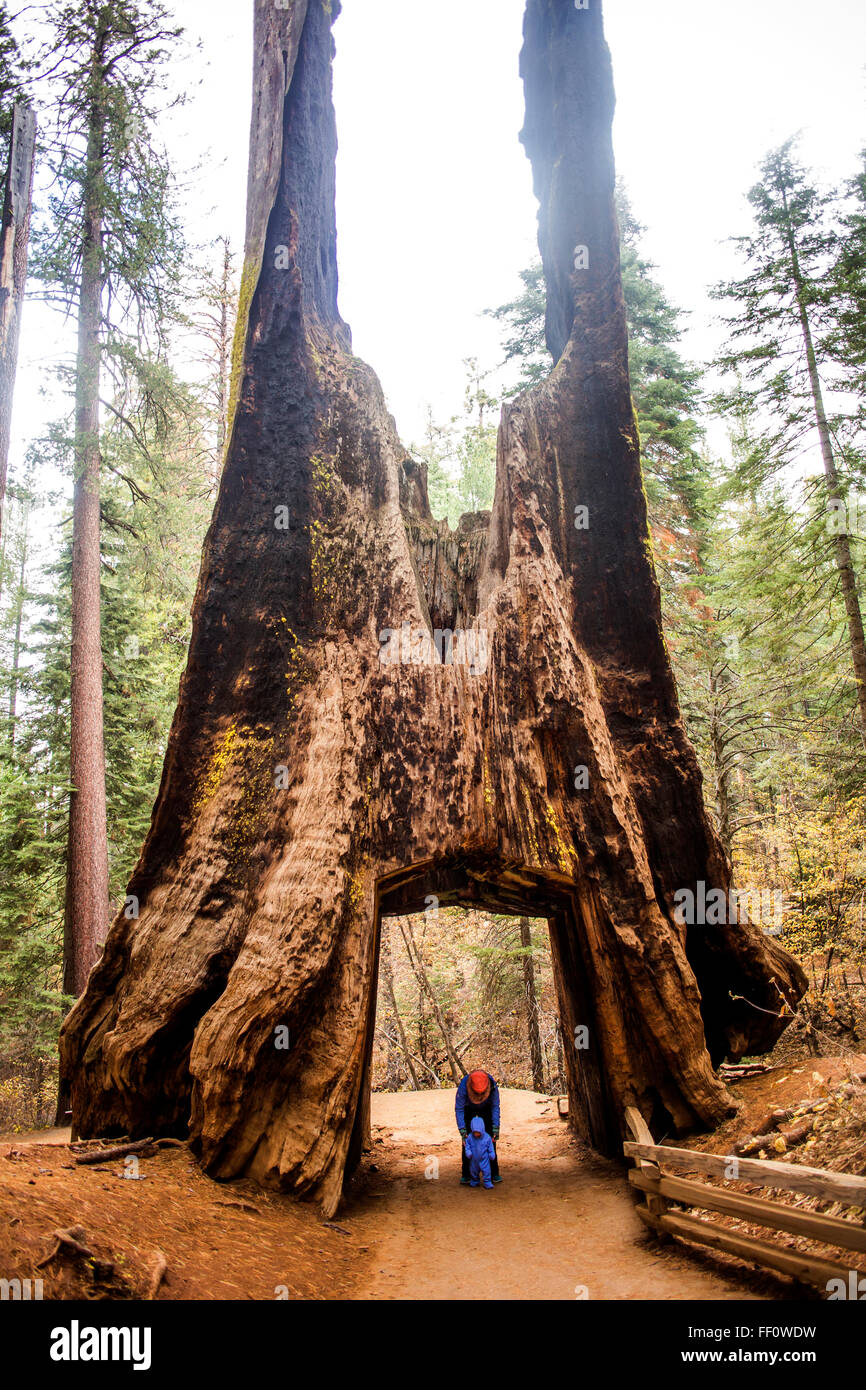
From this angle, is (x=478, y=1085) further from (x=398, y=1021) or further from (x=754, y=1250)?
(x=398, y=1021)

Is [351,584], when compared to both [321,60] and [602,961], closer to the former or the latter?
[602,961]

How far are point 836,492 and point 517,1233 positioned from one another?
1245 cm

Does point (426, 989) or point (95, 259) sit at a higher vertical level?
point (95, 259)

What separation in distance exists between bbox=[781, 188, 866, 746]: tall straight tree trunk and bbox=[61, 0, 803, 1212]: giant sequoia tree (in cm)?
614

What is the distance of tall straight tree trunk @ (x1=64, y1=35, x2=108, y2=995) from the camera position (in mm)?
11805

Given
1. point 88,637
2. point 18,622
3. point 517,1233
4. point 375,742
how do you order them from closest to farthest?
point 517,1233
point 375,742
point 88,637
point 18,622

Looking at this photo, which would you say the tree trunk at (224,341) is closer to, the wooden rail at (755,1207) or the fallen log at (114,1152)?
the fallen log at (114,1152)

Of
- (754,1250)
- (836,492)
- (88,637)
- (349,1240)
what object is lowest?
(349,1240)

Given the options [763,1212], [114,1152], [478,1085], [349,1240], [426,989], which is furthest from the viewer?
[426,989]

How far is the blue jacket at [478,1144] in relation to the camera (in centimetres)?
859

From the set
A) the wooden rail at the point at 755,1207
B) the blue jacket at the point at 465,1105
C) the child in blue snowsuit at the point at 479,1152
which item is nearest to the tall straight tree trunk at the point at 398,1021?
the blue jacket at the point at 465,1105

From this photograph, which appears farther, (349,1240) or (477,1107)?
(477,1107)

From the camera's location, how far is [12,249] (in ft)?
25.0

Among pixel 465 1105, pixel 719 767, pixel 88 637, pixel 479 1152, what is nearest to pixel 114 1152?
pixel 465 1105
